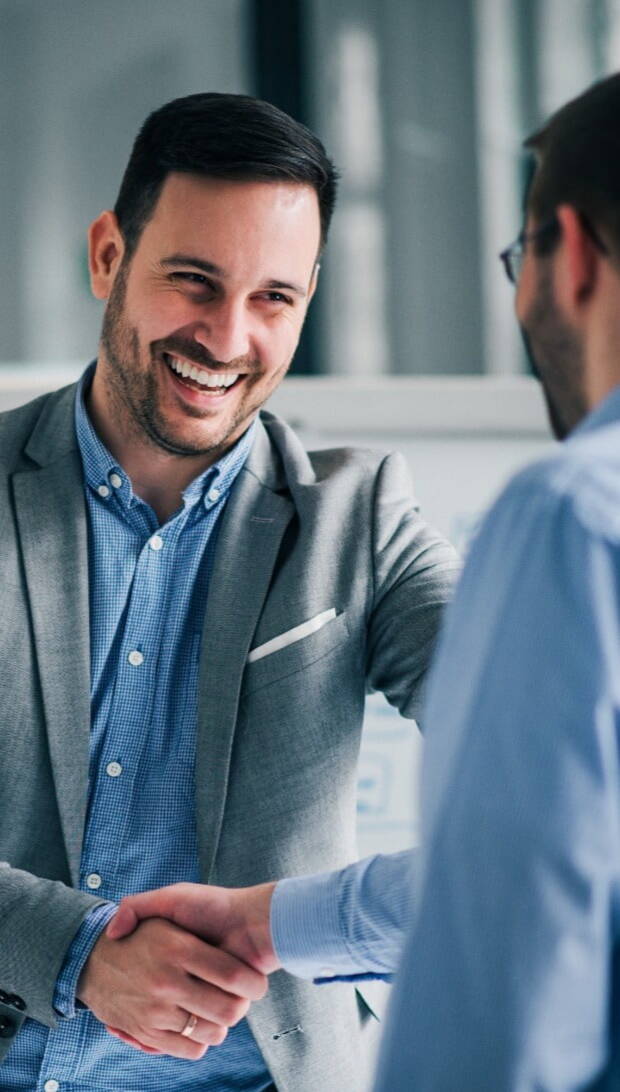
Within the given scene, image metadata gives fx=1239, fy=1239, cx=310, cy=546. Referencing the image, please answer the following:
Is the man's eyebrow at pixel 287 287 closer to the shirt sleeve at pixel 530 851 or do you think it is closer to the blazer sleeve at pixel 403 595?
the blazer sleeve at pixel 403 595

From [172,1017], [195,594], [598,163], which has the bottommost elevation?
[172,1017]

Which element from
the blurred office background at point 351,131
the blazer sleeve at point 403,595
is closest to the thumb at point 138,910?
the blazer sleeve at point 403,595

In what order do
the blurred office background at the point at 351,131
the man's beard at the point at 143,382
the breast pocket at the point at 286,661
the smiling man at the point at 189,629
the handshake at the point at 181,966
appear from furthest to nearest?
the blurred office background at the point at 351,131 → the man's beard at the point at 143,382 → the breast pocket at the point at 286,661 → the smiling man at the point at 189,629 → the handshake at the point at 181,966

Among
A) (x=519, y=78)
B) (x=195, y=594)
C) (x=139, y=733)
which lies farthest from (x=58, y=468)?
(x=519, y=78)

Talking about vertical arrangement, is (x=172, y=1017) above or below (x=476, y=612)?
below

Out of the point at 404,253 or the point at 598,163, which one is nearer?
the point at 598,163

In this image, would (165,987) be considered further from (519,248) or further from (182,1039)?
(519,248)

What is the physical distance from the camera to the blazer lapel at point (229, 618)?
1464 millimetres

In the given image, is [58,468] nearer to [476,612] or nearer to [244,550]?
[244,550]

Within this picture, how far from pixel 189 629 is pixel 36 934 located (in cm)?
41

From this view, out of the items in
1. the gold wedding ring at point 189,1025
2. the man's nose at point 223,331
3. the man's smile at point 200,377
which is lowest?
the gold wedding ring at point 189,1025

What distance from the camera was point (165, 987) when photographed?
4.35ft

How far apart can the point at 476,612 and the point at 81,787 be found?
2.79 feet

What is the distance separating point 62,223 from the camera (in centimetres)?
296
